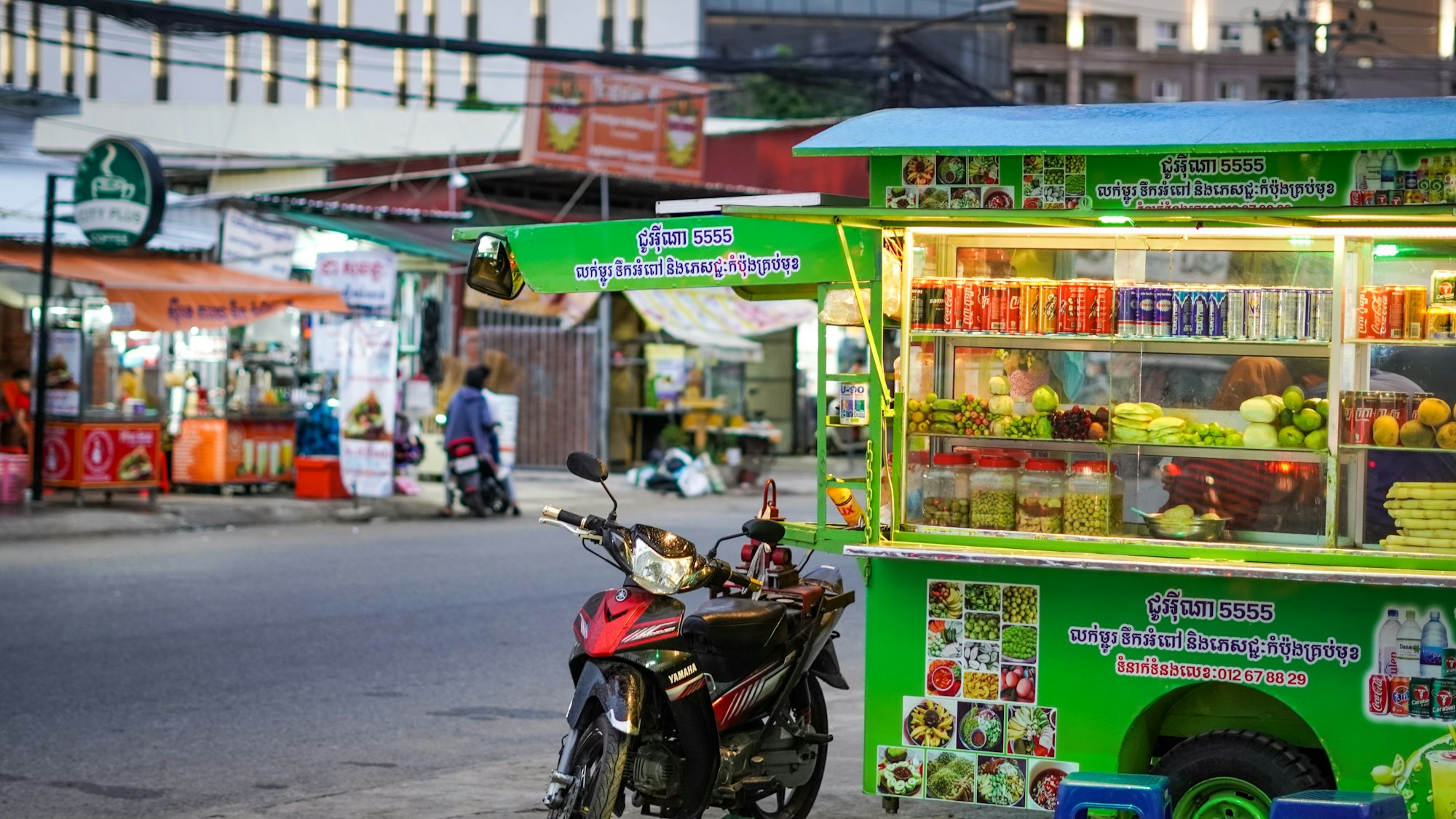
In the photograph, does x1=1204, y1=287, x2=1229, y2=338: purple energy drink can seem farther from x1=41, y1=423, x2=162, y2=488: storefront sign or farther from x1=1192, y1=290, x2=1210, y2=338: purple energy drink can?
x1=41, y1=423, x2=162, y2=488: storefront sign

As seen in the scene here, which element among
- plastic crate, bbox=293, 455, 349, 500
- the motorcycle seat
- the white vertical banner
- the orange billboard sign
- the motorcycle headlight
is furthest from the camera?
the orange billboard sign

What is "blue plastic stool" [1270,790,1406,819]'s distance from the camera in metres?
4.88

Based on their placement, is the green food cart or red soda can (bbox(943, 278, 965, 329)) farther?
red soda can (bbox(943, 278, 965, 329))

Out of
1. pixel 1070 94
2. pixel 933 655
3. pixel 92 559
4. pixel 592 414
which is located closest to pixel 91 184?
pixel 92 559

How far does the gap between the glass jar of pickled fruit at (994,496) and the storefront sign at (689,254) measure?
90cm

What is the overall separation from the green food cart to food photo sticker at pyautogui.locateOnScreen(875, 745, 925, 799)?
0.01 metres

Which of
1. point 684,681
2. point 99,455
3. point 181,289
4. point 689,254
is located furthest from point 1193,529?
point 181,289

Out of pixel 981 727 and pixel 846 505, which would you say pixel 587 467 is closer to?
pixel 846 505

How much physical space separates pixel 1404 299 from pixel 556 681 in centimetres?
533

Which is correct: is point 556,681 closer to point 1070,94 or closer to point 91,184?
point 91,184

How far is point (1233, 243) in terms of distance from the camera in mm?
6070

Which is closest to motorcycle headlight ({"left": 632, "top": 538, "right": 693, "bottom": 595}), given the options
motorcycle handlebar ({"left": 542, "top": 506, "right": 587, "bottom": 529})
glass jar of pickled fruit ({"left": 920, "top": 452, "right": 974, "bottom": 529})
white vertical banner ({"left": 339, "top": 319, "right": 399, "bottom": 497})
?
motorcycle handlebar ({"left": 542, "top": 506, "right": 587, "bottom": 529})

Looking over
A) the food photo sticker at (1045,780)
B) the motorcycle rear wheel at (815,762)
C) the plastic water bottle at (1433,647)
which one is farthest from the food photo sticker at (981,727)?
the plastic water bottle at (1433,647)

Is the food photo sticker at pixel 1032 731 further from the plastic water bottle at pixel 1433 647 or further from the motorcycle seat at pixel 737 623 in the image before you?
the plastic water bottle at pixel 1433 647
